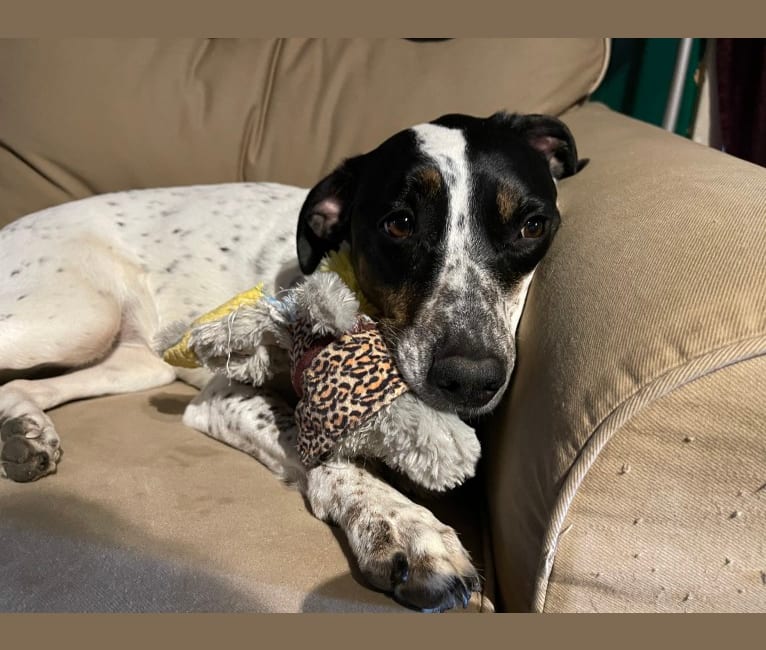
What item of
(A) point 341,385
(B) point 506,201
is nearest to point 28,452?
(A) point 341,385

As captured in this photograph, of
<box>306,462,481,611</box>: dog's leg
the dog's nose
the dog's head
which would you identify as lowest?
<box>306,462,481,611</box>: dog's leg

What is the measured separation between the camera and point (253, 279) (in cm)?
216

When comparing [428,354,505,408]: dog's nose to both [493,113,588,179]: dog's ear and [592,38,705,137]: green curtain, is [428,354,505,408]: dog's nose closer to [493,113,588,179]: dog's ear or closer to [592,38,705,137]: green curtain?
[493,113,588,179]: dog's ear

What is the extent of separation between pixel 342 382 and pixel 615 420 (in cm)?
51

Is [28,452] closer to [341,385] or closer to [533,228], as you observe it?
[341,385]

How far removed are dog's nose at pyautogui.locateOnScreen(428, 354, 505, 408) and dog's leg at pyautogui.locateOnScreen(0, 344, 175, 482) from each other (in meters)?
0.95

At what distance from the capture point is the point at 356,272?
163 centimetres

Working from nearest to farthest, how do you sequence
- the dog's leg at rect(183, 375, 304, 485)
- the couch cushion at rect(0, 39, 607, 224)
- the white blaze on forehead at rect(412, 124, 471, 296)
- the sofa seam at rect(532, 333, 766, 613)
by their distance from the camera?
the sofa seam at rect(532, 333, 766, 613) → the white blaze on forehead at rect(412, 124, 471, 296) → the dog's leg at rect(183, 375, 304, 485) → the couch cushion at rect(0, 39, 607, 224)

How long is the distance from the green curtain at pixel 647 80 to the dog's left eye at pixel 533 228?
1914 mm

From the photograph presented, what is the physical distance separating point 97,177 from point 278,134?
732mm

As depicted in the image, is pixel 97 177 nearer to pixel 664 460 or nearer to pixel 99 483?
pixel 99 483

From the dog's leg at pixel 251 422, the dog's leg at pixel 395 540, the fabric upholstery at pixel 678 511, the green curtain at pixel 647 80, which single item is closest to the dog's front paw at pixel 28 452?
the dog's leg at pixel 251 422

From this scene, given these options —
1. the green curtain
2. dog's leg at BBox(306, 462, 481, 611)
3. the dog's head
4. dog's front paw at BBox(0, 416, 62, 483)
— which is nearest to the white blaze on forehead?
the dog's head

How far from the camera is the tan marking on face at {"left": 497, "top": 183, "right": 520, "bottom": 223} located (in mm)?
1475
